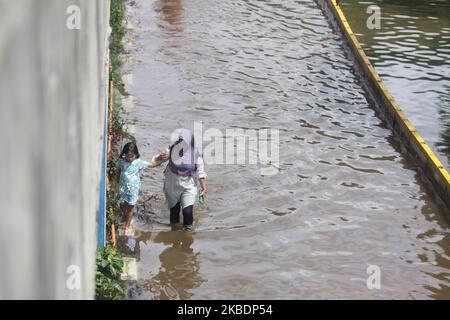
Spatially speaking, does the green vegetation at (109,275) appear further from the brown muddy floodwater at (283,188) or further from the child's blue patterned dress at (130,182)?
the child's blue patterned dress at (130,182)

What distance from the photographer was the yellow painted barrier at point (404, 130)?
1046 cm

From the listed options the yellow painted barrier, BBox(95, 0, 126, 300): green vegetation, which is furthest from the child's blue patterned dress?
the yellow painted barrier

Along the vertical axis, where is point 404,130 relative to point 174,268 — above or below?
above

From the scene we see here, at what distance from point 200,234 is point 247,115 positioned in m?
4.58

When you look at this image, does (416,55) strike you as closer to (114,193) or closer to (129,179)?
(114,193)

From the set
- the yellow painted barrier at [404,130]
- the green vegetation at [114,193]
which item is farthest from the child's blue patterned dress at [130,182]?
the yellow painted barrier at [404,130]

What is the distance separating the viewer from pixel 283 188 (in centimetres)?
1061

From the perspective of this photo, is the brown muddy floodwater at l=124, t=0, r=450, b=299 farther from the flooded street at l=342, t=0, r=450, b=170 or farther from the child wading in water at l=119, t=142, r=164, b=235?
the flooded street at l=342, t=0, r=450, b=170

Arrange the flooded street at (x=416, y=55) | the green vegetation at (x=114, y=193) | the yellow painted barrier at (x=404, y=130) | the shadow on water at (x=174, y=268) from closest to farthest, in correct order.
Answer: the green vegetation at (x=114, y=193)
the shadow on water at (x=174, y=268)
the yellow painted barrier at (x=404, y=130)
the flooded street at (x=416, y=55)

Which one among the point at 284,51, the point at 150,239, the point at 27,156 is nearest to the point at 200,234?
the point at 150,239

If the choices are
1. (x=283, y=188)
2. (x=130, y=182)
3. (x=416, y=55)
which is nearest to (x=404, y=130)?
(x=283, y=188)

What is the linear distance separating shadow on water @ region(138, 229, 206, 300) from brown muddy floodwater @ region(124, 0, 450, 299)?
2 centimetres

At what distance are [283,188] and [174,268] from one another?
9.03 ft

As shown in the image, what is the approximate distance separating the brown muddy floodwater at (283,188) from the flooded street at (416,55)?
75 centimetres
